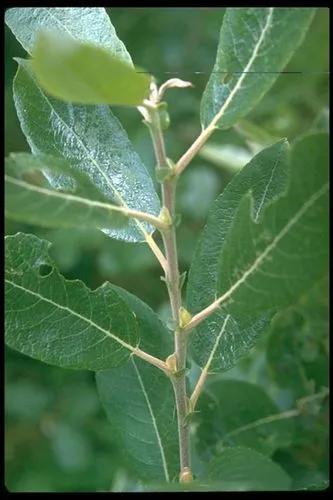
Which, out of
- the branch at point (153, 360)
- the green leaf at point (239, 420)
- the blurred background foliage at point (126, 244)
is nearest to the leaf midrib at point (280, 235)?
the branch at point (153, 360)

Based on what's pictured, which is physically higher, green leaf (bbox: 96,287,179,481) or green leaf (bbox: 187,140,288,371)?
green leaf (bbox: 187,140,288,371)

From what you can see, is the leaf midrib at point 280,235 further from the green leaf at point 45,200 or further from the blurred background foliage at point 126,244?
the blurred background foliage at point 126,244

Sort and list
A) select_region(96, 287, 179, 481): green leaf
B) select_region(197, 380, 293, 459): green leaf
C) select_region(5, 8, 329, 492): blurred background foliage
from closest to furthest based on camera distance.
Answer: select_region(96, 287, 179, 481): green leaf, select_region(197, 380, 293, 459): green leaf, select_region(5, 8, 329, 492): blurred background foliage

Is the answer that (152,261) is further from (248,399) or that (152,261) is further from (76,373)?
(248,399)

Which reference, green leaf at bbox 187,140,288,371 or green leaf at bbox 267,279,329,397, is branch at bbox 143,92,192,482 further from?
green leaf at bbox 267,279,329,397

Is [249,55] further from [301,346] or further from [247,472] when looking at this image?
[301,346]

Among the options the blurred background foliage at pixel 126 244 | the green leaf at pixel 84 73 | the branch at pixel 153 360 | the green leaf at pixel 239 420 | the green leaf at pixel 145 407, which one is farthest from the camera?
the blurred background foliage at pixel 126 244

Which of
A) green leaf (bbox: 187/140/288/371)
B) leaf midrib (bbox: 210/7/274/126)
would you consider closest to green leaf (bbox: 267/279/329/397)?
green leaf (bbox: 187/140/288/371)

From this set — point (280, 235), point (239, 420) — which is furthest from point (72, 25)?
point (239, 420)
